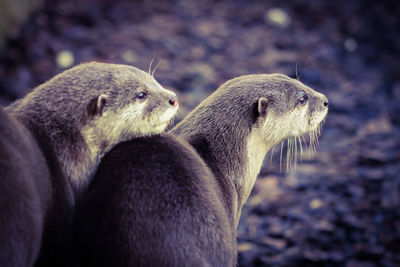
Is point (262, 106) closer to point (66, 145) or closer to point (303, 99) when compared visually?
point (303, 99)

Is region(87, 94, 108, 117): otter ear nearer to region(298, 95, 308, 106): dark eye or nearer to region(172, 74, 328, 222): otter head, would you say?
region(172, 74, 328, 222): otter head

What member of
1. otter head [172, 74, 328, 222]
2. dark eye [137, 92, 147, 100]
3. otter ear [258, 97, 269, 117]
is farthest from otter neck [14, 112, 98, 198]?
otter ear [258, 97, 269, 117]

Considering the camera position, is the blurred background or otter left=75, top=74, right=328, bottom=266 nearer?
otter left=75, top=74, right=328, bottom=266

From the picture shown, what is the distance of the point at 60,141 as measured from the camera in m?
1.75

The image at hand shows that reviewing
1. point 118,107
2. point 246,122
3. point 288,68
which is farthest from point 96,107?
point 288,68

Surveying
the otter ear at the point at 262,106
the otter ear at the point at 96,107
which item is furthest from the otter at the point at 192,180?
the otter ear at the point at 96,107

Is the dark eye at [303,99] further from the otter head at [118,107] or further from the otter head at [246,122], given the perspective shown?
the otter head at [118,107]

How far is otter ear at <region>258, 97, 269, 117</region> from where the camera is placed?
6.82 ft

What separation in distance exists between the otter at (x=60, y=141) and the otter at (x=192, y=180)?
8cm

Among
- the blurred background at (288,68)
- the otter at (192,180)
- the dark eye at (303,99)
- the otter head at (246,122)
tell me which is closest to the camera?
the otter at (192,180)

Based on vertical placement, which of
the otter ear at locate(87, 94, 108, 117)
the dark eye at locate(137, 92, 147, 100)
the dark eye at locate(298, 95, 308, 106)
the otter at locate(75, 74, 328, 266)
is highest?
the dark eye at locate(298, 95, 308, 106)

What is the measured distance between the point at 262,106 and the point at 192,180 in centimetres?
52

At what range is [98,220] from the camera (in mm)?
1578

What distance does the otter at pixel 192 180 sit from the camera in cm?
156
